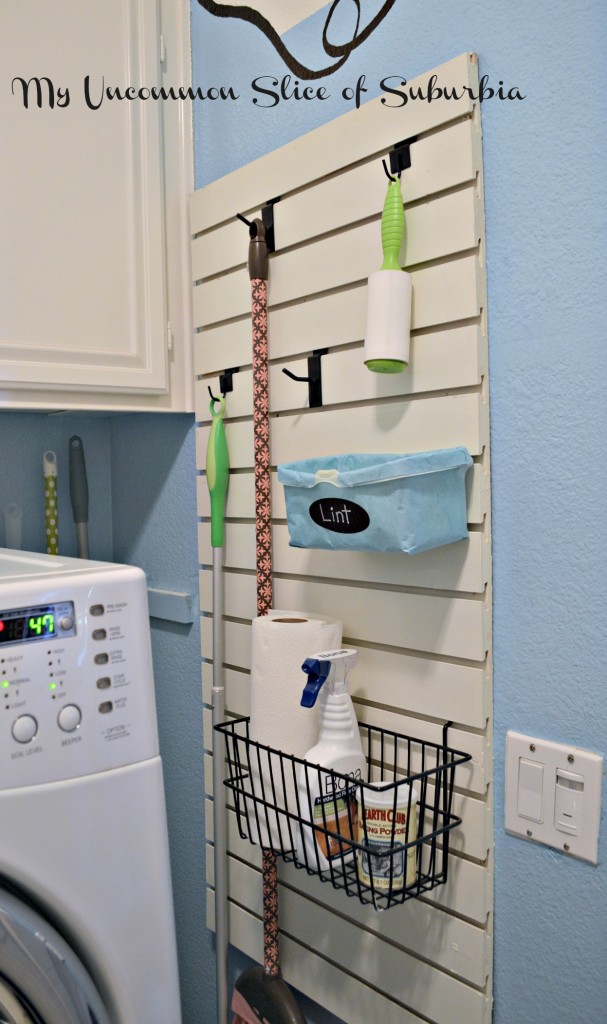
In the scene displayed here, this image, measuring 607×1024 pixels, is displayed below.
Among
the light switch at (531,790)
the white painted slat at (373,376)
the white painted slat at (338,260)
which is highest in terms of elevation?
the white painted slat at (338,260)

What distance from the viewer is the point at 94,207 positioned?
1322 mm

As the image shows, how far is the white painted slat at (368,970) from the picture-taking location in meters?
1.02

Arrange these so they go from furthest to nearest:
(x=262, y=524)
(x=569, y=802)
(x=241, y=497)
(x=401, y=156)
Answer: (x=241, y=497) < (x=262, y=524) < (x=401, y=156) < (x=569, y=802)

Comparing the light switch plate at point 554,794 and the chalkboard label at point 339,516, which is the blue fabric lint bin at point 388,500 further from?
the light switch plate at point 554,794

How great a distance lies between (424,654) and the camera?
1.05 metres

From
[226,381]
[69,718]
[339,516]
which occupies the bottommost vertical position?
[69,718]

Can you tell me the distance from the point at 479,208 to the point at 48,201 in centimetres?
70

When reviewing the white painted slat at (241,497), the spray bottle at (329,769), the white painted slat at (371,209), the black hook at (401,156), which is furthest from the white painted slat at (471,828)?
the black hook at (401,156)

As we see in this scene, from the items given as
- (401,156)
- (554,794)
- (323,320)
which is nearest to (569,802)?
(554,794)

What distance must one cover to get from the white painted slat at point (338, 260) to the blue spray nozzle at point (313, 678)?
0.50 metres

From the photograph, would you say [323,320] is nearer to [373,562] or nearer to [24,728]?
[373,562]

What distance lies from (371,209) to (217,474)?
1.63ft

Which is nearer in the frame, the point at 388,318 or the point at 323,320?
the point at 388,318

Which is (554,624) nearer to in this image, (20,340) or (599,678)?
(599,678)
